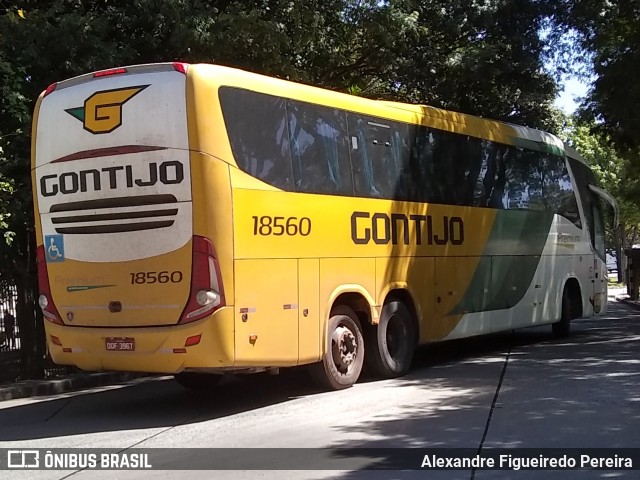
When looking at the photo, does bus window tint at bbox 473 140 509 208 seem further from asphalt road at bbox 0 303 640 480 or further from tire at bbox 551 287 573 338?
tire at bbox 551 287 573 338

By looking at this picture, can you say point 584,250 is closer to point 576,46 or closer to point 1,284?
point 576,46

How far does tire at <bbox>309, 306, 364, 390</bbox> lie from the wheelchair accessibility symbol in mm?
3238

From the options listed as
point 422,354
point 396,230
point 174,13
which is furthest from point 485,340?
point 174,13

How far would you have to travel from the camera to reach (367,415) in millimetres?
8398

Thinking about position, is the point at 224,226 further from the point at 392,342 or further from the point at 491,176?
the point at 491,176

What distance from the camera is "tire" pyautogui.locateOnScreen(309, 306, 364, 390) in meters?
9.75

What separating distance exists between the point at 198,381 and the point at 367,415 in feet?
11.0

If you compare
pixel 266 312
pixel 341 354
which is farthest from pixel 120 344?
pixel 341 354

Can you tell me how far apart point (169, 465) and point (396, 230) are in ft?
17.7

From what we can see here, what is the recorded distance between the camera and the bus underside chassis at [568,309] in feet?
52.3

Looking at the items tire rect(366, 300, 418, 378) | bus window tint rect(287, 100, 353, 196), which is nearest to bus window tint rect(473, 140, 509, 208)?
tire rect(366, 300, 418, 378)

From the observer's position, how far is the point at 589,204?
17.0 metres

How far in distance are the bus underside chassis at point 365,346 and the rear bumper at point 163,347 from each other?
1793 mm

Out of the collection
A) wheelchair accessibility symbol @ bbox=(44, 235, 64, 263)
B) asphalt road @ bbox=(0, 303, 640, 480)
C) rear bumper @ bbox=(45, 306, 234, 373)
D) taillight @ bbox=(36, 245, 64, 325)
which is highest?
wheelchair accessibility symbol @ bbox=(44, 235, 64, 263)
